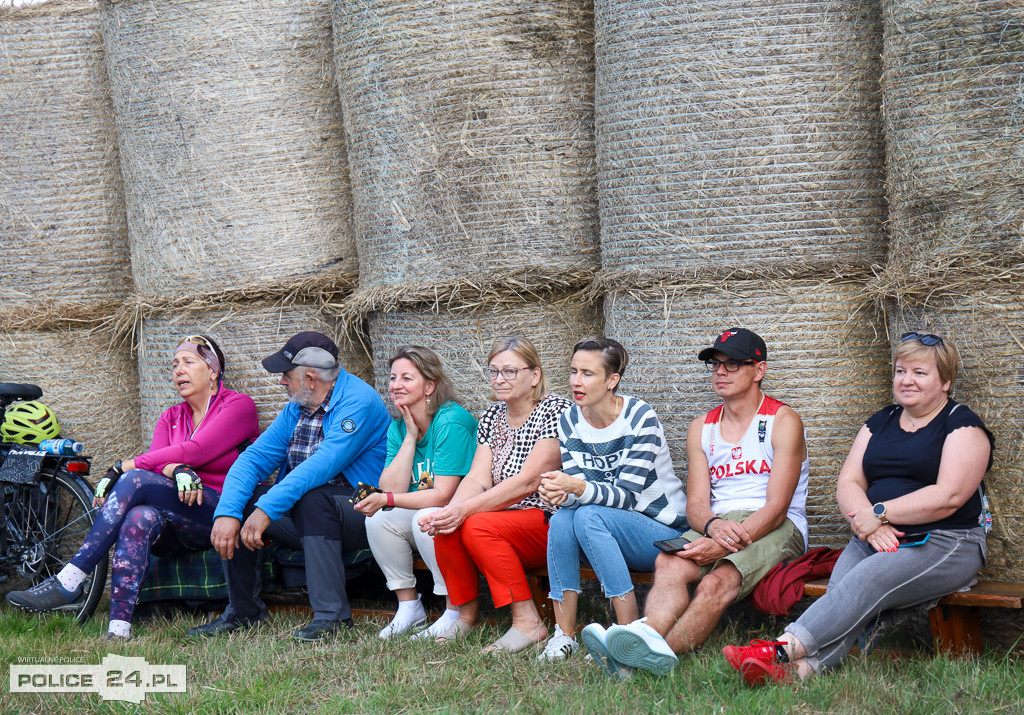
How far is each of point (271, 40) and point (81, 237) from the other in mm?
1547

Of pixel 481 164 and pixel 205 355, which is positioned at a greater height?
pixel 481 164

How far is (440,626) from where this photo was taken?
4.27 m

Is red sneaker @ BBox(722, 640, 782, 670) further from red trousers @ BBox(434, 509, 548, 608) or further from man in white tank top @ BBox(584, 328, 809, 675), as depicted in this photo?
red trousers @ BBox(434, 509, 548, 608)

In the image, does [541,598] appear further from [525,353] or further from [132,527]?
[132,527]

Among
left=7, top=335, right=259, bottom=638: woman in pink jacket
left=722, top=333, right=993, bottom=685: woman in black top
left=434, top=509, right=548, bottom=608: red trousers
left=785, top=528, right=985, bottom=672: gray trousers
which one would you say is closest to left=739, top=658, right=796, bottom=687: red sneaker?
left=722, top=333, right=993, bottom=685: woman in black top

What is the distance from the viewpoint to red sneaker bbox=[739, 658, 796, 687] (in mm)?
3311

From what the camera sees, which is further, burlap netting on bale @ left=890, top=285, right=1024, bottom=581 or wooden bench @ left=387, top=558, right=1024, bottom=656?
burlap netting on bale @ left=890, top=285, right=1024, bottom=581

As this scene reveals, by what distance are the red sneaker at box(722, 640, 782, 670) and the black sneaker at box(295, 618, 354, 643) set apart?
1.67 metres

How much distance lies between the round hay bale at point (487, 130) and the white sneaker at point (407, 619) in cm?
138

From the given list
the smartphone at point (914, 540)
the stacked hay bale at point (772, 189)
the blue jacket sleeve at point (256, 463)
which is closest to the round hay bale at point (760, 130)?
the stacked hay bale at point (772, 189)

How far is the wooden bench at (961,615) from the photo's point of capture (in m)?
3.50

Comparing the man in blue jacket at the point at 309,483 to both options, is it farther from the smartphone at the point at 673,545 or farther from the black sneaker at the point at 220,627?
the smartphone at the point at 673,545

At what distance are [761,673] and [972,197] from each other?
1.77 metres

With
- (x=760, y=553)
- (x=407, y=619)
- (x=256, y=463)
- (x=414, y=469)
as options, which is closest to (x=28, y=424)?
(x=256, y=463)
